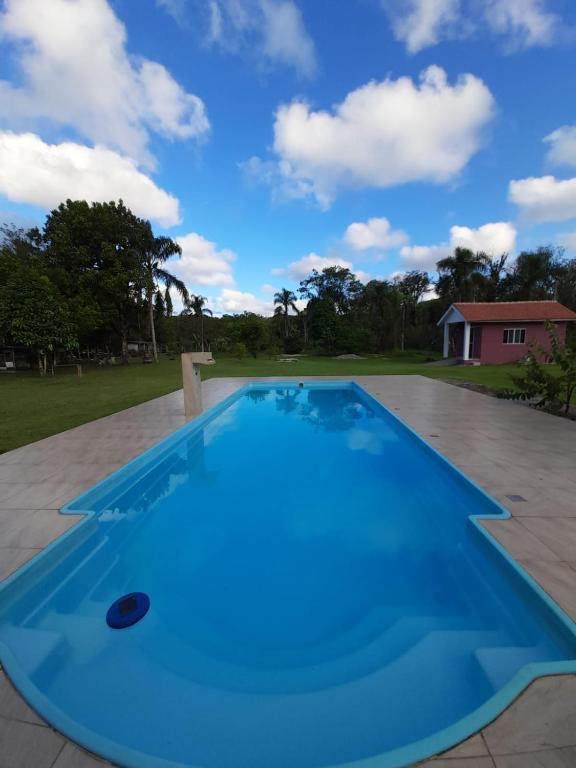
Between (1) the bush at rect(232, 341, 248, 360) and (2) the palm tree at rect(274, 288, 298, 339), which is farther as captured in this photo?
(2) the palm tree at rect(274, 288, 298, 339)

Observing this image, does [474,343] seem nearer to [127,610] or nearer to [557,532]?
[557,532]

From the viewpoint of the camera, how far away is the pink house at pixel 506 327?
736 inches

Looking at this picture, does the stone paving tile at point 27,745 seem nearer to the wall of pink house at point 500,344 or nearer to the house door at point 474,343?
the wall of pink house at point 500,344

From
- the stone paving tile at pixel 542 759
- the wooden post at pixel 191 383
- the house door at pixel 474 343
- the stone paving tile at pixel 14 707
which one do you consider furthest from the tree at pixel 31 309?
the house door at pixel 474 343

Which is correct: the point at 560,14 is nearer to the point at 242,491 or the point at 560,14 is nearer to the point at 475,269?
the point at 242,491

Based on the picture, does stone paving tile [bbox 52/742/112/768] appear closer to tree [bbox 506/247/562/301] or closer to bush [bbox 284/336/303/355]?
tree [bbox 506/247/562/301]

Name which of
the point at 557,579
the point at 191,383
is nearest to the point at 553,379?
the point at 557,579

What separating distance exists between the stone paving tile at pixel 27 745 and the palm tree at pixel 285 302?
3427cm

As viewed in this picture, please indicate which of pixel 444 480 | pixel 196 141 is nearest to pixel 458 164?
pixel 196 141

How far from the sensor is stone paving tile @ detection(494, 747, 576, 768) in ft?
3.90

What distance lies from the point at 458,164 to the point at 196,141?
10171mm

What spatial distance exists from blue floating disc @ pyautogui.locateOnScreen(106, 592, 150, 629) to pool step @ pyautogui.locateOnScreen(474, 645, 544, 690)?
2077 mm

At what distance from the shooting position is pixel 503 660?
1.82 meters

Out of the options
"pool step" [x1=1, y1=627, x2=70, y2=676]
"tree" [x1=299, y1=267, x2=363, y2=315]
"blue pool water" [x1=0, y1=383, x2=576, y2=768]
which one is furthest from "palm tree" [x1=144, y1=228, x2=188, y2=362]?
"pool step" [x1=1, y1=627, x2=70, y2=676]
